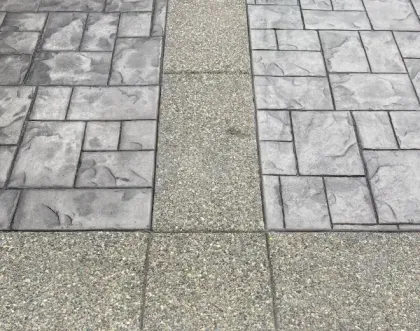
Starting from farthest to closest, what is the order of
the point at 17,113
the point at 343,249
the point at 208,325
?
the point at 17,113
the point at 343,249
the point at 208,325

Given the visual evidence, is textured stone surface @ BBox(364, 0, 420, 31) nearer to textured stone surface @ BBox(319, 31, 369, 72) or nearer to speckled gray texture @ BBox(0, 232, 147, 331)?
textured stone surface @ BBox(319, 31, 369, 72)

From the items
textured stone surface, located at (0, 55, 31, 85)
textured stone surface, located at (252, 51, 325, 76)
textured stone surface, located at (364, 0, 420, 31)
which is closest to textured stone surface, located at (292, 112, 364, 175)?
textured stone surface, located at (252, 51, 325, 76)

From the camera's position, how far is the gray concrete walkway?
304cm

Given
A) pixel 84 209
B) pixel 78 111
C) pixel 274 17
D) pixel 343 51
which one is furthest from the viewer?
pixel 274 17

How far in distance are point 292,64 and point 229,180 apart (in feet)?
4.70

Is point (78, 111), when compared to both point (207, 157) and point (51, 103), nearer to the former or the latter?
point (51, 103)

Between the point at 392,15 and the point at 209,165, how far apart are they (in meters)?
2.61

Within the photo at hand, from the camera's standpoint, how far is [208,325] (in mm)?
2910

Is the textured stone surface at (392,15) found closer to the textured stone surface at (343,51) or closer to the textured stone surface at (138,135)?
the textured stone surface at (343,51)

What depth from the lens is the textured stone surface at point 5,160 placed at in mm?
3666

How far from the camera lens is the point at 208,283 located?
3.09 metres

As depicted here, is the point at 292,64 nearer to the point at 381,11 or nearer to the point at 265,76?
the point at 265,76

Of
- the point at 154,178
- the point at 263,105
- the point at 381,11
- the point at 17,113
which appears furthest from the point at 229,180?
the point at 381,11

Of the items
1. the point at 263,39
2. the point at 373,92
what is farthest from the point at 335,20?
the point at 373,92
